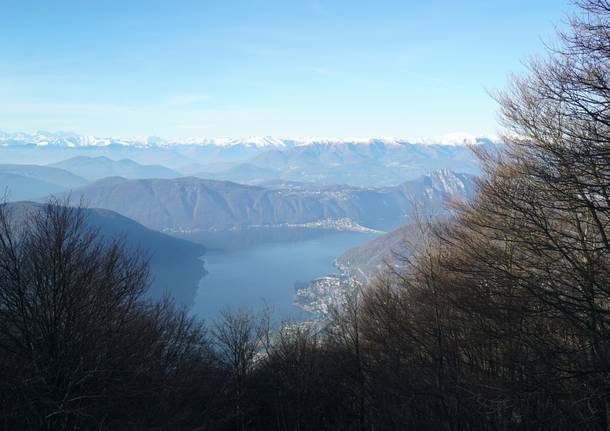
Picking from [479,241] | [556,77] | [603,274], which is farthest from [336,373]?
[556,77]

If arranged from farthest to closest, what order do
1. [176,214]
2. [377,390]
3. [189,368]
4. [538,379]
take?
[176,214]
[189,368]
[377,390]
[538,379]

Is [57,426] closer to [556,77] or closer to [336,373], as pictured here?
[336,373]

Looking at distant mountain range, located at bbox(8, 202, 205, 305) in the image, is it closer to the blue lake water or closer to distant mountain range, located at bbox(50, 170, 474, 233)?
the blue lake water

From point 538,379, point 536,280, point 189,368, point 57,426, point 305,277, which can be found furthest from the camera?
point 305,277

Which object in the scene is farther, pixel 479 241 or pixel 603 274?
pixel 479 241

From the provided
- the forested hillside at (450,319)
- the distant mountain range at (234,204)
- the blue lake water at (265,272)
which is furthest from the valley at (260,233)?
the forested hillside at (450,319)

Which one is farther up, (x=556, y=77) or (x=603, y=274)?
(x=556, y=77)

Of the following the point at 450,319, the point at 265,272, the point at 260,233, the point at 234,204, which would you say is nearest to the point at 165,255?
the point at 265,272
